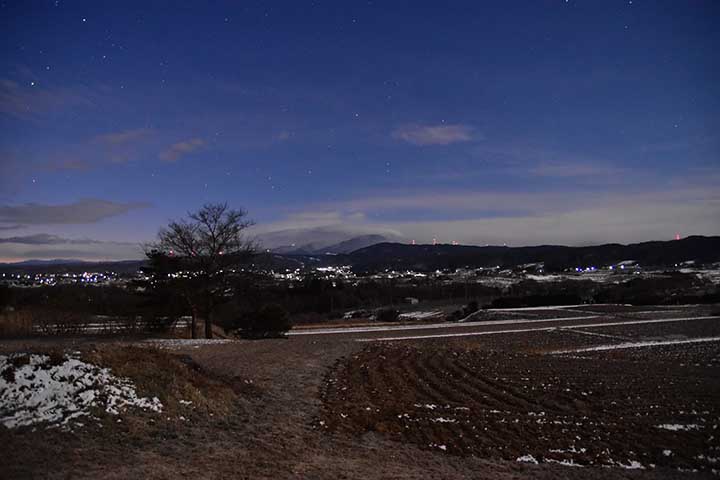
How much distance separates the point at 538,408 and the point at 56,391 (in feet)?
32.8

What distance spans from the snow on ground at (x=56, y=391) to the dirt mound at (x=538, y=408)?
386 centimetres

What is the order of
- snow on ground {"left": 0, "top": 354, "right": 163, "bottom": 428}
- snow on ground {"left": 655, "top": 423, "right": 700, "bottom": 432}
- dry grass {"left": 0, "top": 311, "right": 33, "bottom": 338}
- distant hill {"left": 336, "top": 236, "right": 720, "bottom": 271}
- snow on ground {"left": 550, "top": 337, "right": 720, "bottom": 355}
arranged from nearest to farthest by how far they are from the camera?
1. snow on ground {"left": 0, "top": 354, "right": 163, "bottom": 428}
2. snow on ground {"left": 655, "top": 423, "right": 700, "bottom": 432}
3. dry grass {"left": 0, "top": 311, "right": 33, "bottom": 338}
4. snow on ground {"left": 550, "top": 337, "right": 720, "bottom": 355}
5. distant hill {"left": 336, "top": 236, "right": 720, "bottom": 271}

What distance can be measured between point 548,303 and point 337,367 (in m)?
47.2

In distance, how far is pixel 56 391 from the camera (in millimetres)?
8664

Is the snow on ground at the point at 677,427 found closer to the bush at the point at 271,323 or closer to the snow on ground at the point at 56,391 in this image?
the snow on ground at the point at 56,391

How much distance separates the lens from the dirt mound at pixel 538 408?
8609 mm

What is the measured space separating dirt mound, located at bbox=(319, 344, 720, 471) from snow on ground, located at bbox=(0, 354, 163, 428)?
3857 mm

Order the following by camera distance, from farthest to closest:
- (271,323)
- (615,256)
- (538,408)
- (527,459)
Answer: (615,256)
(271,323)
(538,408)
(527,459)

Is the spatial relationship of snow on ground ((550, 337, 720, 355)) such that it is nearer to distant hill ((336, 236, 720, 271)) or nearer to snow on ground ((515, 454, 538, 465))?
snow on ground ((515, 454, 538, 465))

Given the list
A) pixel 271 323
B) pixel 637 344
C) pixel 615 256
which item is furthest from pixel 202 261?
pixel 615 256

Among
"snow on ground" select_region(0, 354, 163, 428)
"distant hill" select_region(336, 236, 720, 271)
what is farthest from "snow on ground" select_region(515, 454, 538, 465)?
"distant hill" select_region(336, 236, 720, 271)

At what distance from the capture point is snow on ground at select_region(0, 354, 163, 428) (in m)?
7.94

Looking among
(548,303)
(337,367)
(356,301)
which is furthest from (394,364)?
(356,301)

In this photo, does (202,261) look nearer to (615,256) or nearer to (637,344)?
(637,344)
